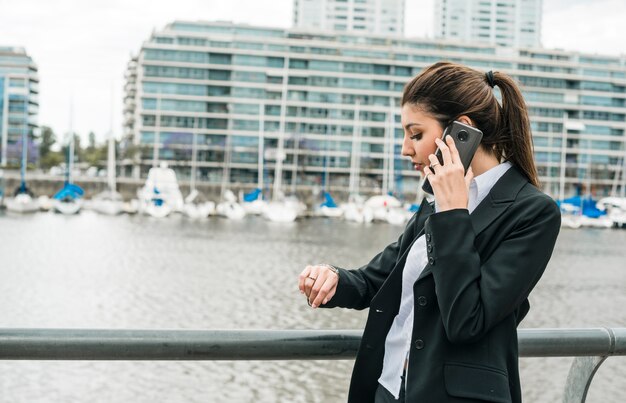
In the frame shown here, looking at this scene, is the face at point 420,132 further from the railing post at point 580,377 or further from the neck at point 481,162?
the railing post at point 580,377

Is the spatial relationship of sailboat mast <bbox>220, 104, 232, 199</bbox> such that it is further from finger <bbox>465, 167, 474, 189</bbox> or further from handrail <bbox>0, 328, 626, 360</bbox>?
finger <bbox>465, 167, 474, 189</bbox>

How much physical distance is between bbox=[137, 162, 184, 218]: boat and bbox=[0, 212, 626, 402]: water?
10385mm

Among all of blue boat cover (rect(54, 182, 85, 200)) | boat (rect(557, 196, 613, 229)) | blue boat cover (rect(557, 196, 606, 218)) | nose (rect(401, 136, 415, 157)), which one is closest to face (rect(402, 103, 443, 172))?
nose (rect(401, 136, 415, 157))

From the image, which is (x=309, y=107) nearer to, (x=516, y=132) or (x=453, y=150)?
(x=516, y=132)

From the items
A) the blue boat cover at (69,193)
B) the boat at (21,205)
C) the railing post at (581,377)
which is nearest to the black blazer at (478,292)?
the railing post at (581,377)

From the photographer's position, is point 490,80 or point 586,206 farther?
point 586,206

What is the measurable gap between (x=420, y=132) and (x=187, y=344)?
824 millimetres

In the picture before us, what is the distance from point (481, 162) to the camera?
2006mm

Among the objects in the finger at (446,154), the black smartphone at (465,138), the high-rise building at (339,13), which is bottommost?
the finger at (446,154)

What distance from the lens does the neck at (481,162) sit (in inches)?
78.7

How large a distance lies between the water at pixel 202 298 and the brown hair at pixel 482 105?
1552 mm

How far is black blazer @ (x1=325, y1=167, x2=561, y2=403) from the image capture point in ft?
5.78

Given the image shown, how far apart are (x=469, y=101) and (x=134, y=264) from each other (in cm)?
2818

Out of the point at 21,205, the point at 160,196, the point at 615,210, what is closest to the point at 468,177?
the point at 21,205
